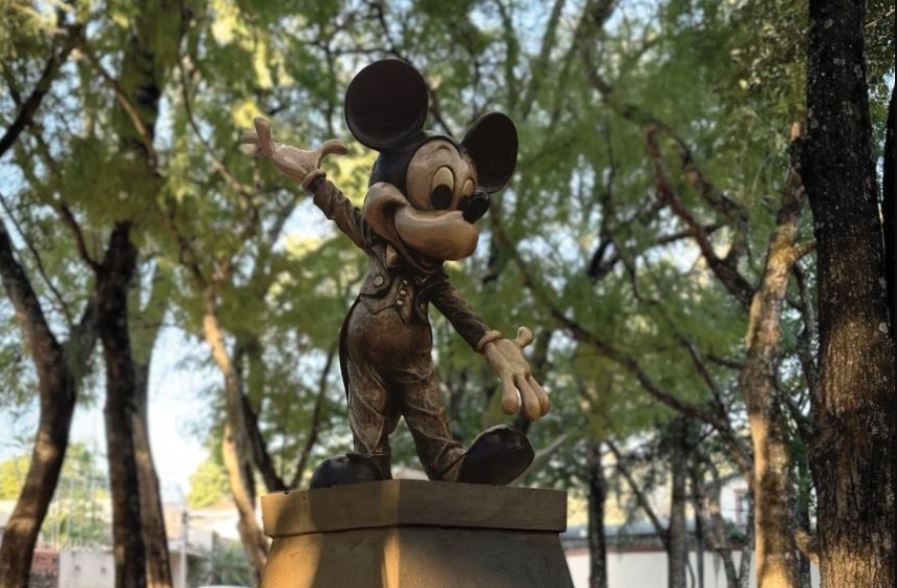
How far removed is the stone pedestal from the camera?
3979 millimetres

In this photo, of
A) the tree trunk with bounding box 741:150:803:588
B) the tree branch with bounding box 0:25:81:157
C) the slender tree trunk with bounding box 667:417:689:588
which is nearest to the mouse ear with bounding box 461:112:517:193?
the tree trunk with bounding box 741:150:803:588

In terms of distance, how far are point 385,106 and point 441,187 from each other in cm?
45

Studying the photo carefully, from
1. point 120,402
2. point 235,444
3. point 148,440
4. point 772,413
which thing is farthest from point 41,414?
point 772,413

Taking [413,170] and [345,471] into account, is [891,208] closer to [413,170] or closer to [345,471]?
[413,170]

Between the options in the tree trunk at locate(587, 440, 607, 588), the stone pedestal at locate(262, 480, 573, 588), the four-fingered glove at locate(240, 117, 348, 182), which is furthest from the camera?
the tree trunk at locate(587, 440, 607, 588)

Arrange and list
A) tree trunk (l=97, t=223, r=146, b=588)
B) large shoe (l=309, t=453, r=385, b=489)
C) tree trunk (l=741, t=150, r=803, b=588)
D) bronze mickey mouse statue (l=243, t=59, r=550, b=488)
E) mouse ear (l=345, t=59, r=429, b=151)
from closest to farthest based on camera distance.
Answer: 1. large shoe (l=309, t=453, r=385, b=489)
2. bronze mickey mouse statue (l=243, t=59, r=550, b=488)
3. mouse ear (l=345, t=59, r=429, b=151)
4. tree trunk (l=741, t=150, r=803, b=588)
5. tree trunk (l=97, t=223, r=146, b=588)

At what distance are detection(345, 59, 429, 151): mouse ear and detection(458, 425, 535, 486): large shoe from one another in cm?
127

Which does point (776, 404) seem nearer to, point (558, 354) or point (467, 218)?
point (467, 218)

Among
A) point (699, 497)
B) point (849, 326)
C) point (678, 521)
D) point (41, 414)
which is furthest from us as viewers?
point (699, 497)

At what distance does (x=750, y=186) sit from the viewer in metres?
10.4

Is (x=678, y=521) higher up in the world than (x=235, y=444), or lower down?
lower down

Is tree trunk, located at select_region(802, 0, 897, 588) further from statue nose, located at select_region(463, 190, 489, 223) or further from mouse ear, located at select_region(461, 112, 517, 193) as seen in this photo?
statue nose, located at select_region(463, 190, 489, 223)

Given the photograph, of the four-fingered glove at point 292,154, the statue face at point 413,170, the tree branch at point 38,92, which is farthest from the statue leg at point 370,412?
the tree branch at point 38,92

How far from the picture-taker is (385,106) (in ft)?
15.3
